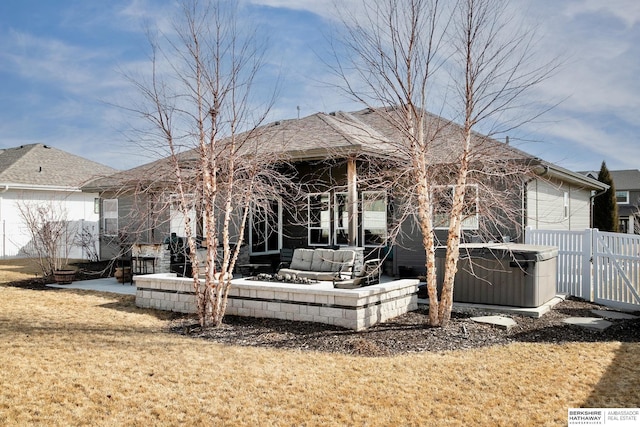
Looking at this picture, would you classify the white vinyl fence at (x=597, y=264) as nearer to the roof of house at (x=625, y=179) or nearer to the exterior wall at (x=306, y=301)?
the exterior wall at (x=306, y=301)

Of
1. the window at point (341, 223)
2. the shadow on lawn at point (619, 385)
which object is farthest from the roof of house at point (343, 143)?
the shadow on lawn at point (619, 385)

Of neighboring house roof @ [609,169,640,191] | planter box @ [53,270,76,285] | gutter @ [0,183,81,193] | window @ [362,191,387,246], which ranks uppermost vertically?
neighboring house roof @ [609,169,640,191]

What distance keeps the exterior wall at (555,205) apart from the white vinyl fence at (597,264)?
489 mm

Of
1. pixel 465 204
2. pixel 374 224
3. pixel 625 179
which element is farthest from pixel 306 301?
pixel 625 179

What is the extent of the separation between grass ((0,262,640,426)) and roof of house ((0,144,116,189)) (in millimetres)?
16145

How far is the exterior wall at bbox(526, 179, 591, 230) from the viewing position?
38.4 feet

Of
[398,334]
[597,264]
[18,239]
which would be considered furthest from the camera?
[18,239]

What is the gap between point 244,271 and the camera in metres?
11.8

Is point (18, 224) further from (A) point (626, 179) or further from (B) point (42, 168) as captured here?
(A) point (626, 179)

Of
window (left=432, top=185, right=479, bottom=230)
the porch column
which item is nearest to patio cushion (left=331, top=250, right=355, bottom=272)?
the porch column

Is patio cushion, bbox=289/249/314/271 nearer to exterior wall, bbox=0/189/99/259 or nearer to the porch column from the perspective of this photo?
the porch column

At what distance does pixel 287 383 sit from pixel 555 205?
1151cm

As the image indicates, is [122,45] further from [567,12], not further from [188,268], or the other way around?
[567,12]

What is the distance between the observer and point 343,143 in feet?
36.0
